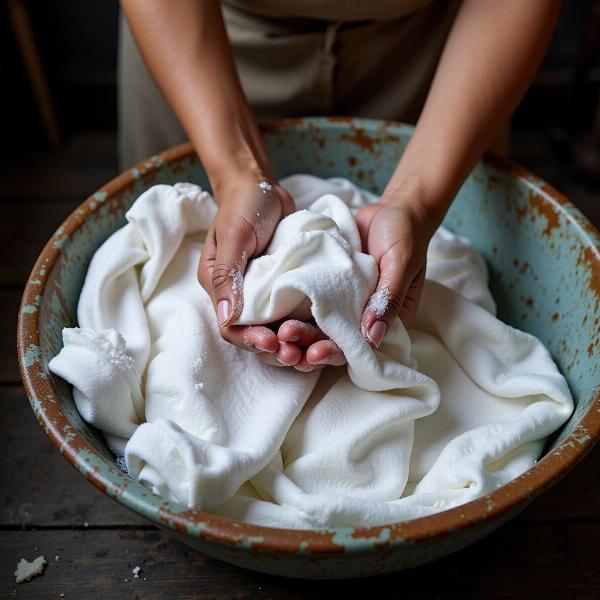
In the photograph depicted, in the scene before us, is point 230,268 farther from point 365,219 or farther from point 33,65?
point 33,65

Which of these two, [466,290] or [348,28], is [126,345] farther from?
[348,28]

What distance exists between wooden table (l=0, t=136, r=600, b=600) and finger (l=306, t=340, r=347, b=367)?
168 millimetres

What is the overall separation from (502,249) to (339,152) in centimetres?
20

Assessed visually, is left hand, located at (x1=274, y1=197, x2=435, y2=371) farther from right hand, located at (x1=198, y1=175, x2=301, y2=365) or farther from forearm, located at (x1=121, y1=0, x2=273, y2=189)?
forearm, located at (x1=121, y1=0, x2=273, y2=189)

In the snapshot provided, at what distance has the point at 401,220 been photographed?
61 cm

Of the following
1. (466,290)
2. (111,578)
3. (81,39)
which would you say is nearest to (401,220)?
(466,290)

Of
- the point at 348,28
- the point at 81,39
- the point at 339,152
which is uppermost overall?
the point at 348,28

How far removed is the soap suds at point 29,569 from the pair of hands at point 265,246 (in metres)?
0.24

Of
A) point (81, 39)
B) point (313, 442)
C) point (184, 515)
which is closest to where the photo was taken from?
point (184, 515)

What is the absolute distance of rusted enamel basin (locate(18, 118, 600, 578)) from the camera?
427 millimetres

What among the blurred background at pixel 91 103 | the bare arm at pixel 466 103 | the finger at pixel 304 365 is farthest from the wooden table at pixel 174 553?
the blurred background at pixel 91 103

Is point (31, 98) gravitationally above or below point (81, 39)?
below

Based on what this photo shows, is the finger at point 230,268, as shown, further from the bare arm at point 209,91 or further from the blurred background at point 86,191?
the blurred background at point 86,191

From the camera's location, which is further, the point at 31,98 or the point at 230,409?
the point at 31,98
